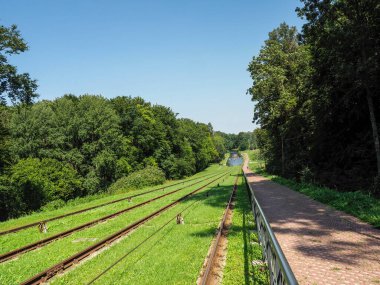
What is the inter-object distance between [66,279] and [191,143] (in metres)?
86.9

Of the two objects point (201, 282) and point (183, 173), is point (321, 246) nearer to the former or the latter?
point (201, 282)

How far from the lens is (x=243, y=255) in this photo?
939 cm

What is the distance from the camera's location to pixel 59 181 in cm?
3803

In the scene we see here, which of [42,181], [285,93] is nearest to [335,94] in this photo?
[285,93]

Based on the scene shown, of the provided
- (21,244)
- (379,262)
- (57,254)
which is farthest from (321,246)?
(21,244)

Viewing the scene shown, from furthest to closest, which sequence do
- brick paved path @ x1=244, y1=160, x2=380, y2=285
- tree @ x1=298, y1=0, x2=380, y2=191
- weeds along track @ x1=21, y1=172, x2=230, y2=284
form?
tree @ x1=298, y1=0, x2=380, y2=191, weeds along track @ x1=21, y1=172, x2=230, y2=284, brick paved path @ x1=244, y1=160, x2=380, y2=285

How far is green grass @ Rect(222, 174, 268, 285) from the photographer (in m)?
7.63

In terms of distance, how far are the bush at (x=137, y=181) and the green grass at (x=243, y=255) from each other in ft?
97.4

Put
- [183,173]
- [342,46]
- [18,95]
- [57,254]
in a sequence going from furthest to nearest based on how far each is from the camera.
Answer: [183,173] < [18,95] < [342,46] < [57,254]

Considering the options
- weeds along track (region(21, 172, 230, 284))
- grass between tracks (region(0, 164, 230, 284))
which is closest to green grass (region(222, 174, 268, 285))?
weeds along track (region(21, 172, 230, 284))

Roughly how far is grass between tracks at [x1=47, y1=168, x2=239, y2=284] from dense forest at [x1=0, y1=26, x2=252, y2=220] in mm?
16544

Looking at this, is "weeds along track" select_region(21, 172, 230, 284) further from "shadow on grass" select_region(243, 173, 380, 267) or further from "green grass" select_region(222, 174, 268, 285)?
"shadow on grass" select_region(243, 173, 380, 267)

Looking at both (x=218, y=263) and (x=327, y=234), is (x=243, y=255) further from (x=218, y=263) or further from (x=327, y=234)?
(x=327, y=234)

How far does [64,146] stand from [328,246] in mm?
42061
